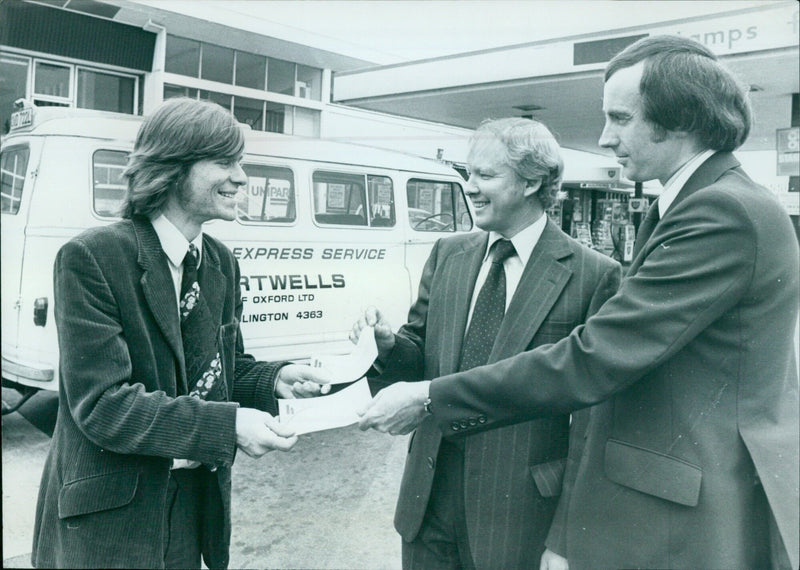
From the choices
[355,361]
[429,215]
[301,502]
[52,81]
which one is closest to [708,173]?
[355,361]

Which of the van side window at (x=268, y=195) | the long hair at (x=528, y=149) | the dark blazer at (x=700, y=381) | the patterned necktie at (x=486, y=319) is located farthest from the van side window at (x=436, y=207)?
the dark blazer at (x=700, y=381)

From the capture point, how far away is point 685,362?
3.65 ft

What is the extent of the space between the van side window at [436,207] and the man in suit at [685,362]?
13.3 feet

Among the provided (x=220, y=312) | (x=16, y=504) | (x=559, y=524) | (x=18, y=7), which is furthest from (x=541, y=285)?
(x=16, y=504)

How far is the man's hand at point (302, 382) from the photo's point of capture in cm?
152

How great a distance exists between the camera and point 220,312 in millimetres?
1412

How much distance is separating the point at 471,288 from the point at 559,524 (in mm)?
558

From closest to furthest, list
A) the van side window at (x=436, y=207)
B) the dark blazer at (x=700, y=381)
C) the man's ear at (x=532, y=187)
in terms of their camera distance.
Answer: the dark blazer at (x=700, y=381) < the man's ear at (x=532, y=187) < the van side window at (x=436, y=207)

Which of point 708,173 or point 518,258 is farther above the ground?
point 708,173

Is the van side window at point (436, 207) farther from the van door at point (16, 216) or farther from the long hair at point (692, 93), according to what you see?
the long hair at point (692, 93)

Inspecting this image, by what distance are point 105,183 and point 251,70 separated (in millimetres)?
2870

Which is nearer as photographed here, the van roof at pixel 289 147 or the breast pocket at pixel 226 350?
the breast pocket at pixel 226 350

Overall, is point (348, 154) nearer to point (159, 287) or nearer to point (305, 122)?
point (305, 122)

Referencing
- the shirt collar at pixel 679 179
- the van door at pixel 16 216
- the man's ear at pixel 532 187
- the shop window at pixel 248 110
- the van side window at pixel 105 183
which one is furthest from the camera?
the van side window at pixel 105 183
